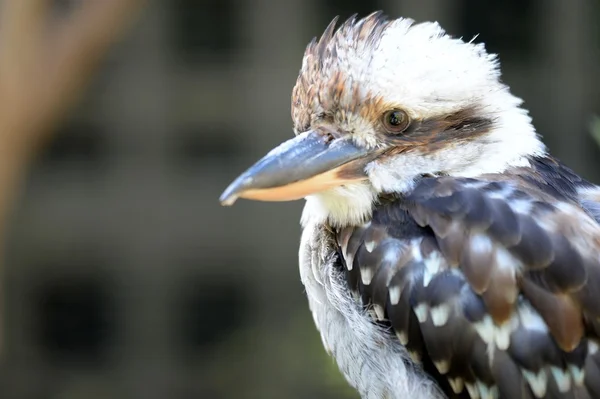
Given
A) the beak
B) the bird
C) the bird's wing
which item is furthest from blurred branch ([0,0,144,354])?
the bird's wing

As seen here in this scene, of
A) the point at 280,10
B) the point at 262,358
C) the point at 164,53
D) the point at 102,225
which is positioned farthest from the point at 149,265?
the point at 280,10

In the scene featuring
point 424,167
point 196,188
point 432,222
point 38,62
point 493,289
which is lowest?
point 493,289

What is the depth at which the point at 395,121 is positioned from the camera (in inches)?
74.6

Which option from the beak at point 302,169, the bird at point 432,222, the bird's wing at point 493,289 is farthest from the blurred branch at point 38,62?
the bird's wing at point 493,289

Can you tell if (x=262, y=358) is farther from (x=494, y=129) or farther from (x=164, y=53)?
(x=494, y=129)

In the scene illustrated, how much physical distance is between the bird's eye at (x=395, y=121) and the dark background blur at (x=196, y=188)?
10.1 feet

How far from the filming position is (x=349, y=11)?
4.91 metres

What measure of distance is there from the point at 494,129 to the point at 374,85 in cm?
27

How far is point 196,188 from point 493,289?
11.8 feet

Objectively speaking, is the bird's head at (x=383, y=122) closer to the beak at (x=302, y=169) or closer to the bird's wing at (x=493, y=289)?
the beak at (x=302, y=169)

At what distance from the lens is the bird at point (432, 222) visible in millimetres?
1681

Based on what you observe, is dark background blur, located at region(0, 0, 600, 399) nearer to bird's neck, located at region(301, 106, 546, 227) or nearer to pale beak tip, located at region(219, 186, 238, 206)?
bird's neck, located at region(301, 106, 546, 227)

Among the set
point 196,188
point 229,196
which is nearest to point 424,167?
point 229,196

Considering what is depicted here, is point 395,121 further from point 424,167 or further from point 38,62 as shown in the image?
point 38,62
